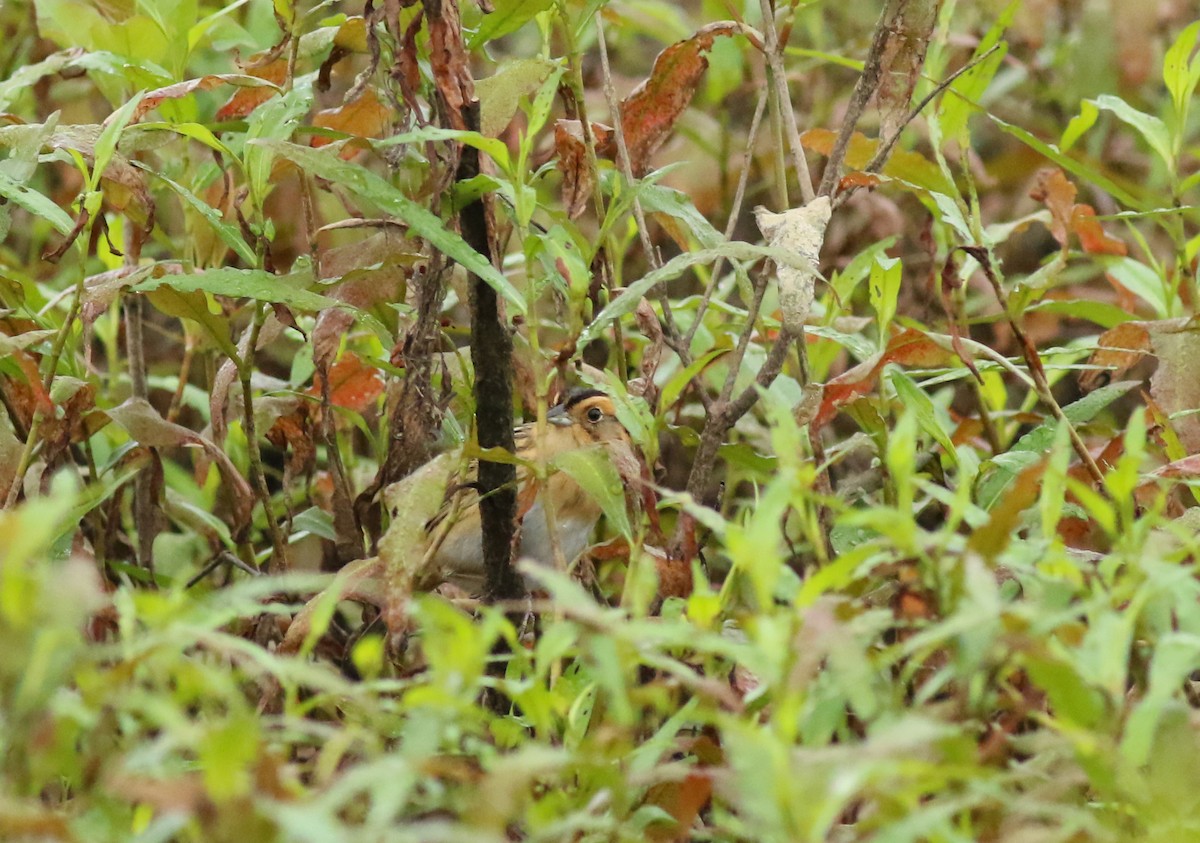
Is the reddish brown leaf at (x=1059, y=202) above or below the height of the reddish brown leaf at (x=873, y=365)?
above

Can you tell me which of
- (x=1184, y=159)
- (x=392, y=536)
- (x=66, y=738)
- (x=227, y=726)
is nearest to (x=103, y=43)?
(x=392, y=536)

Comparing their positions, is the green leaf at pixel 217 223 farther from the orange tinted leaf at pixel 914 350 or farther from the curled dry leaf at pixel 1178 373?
the curled dry leaf at pixel 1178 373

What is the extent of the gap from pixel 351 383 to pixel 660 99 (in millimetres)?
677

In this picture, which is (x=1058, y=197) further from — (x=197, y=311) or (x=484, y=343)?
(x=197, y=311)

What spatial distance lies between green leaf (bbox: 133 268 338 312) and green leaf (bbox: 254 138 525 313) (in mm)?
194

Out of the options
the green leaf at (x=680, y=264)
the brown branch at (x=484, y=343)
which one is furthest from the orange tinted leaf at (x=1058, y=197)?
the brown branch at (x=484, y=343)

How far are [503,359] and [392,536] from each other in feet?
1.00

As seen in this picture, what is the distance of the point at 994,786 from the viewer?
1.12 m

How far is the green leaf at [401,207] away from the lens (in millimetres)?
1635

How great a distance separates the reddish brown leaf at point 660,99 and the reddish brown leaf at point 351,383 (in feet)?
1.85

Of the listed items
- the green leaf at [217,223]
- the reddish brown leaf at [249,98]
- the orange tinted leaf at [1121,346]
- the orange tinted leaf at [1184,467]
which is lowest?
the orange tinted leaf at [1184,467]

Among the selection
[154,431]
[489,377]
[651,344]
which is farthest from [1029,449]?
[154,431]

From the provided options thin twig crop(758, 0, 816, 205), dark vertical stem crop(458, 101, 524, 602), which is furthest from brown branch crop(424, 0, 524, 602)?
thin twig crop(758, 0, 816, 205)

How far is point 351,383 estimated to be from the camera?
7.63 ft
